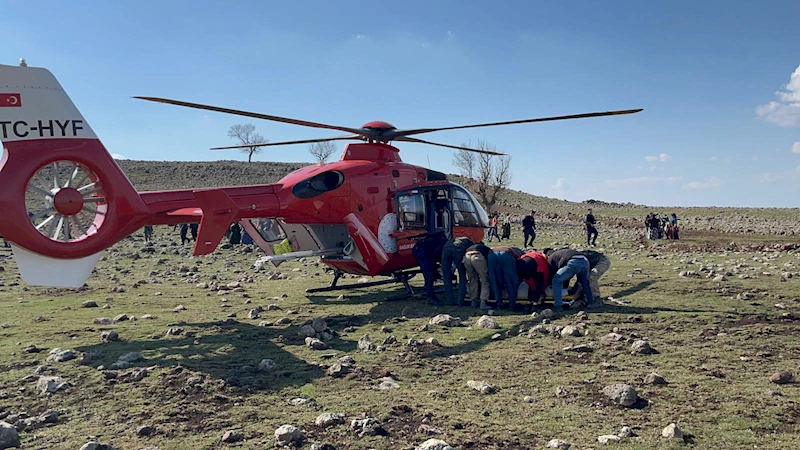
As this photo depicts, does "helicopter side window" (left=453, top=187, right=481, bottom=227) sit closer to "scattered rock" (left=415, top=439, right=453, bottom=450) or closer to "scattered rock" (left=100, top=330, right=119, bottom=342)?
"scattered rock" (left=100, top=330, right=119, bottom=342)

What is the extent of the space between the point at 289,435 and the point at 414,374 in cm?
230

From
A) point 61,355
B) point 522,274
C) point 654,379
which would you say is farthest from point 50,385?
point 522,274

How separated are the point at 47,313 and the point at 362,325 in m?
6.59

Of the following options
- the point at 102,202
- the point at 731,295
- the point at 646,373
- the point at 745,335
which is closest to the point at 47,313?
the point at 102,202

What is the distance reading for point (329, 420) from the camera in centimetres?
498

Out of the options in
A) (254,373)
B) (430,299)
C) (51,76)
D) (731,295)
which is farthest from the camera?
(430,299)

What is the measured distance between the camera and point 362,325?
9648mm

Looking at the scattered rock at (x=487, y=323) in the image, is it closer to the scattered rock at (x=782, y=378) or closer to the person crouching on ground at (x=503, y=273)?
the person crouching on ground at (x=503, y=273)

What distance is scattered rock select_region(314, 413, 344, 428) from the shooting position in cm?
496

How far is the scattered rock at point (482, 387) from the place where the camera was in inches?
229

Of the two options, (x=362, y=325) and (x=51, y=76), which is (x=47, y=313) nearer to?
(x=51, y=76)

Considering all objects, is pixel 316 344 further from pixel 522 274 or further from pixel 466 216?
pixel 466 216

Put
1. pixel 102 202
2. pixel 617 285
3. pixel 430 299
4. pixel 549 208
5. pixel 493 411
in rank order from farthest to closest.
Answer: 1. pixel 549 208
2. pixel 617 285
3. pixel 430 299
4. pixel 102 202
5. pixel 493 411

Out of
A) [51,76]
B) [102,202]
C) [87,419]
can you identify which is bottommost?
[87,419]
